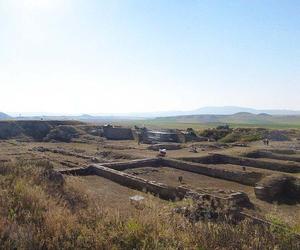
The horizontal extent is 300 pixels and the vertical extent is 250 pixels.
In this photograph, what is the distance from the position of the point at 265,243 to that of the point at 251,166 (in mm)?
19485

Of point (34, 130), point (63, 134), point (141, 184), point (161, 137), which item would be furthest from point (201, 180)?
point (34, 130)

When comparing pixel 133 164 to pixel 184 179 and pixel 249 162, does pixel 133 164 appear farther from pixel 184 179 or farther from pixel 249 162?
pixel 249 162

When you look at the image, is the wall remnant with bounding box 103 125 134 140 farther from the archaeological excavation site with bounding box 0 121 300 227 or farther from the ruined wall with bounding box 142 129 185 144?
the archaeological excavation site with bounding box 0 121 300 227

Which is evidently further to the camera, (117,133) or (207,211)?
(117,133)

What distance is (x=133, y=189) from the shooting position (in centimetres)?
1680

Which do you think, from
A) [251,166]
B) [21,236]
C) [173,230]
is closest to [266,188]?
[251,166]

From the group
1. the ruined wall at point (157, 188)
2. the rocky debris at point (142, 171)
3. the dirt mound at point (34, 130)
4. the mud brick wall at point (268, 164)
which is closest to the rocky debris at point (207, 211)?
the ruined wall at point (157, 188)

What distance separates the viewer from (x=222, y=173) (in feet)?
66.0

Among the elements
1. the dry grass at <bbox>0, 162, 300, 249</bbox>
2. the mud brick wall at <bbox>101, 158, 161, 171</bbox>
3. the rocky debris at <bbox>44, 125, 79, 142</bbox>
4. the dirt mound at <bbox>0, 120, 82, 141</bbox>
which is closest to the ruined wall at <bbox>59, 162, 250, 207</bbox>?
the mud brick wall at <bbox>101, 158, 161, 171</bbox>

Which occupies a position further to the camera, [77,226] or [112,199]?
[112,199]

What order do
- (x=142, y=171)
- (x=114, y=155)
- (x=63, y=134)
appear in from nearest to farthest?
1. (x=142, y=171)
2. (x=114, y=155)
3. (x=63, y=134)

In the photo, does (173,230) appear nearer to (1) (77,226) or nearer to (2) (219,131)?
(1) (77,226)

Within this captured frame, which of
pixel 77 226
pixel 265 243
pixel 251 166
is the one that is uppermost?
pixel 77 226

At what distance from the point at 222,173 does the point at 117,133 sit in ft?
106
